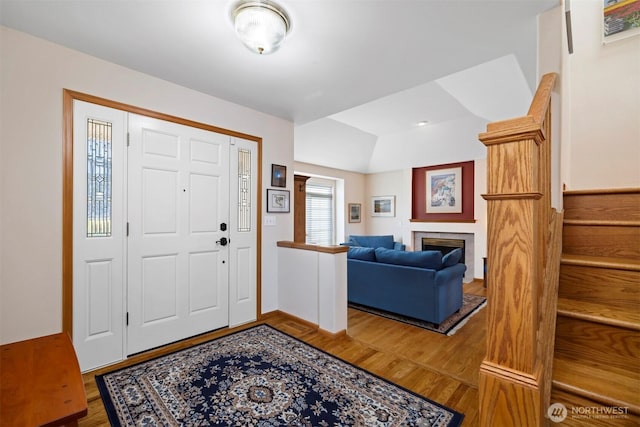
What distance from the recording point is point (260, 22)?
1.63 metres

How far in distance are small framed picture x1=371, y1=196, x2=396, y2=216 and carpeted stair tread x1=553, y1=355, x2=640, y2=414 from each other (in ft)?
18.2

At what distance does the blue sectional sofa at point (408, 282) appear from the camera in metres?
3.06

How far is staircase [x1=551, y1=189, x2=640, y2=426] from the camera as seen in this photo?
3.18 ft

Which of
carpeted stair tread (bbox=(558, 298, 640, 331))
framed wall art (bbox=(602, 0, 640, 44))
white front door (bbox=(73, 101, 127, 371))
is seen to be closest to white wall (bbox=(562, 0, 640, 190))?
framed wall art (bbox=(602, 0, 640, 44))

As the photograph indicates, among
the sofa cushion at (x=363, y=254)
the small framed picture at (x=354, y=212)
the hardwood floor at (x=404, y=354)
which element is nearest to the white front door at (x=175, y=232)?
the hardwood floor at (x=404, y=354)

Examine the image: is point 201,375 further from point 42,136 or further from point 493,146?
point 493,146

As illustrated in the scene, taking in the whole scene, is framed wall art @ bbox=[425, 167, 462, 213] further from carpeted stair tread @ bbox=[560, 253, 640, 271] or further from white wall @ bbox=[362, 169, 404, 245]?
carpeted stair tread @ bbox=[560, 253, 640, 271]

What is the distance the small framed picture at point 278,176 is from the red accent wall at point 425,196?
12.4ft

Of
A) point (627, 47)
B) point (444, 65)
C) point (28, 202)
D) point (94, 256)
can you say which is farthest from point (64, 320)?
point (627, 47)

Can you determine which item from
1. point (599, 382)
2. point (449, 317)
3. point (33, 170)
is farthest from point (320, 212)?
point (599, 382)

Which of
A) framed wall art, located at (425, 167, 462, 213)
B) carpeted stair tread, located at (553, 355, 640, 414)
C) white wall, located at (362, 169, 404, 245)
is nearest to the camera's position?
carpeted stair tread, located at (553, 355, 640, 414)

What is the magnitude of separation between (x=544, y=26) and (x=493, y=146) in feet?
4.74

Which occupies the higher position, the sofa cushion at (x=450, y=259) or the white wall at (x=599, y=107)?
the white wall at (x=599, y=107)

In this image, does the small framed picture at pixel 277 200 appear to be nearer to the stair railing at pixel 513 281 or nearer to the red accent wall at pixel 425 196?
the stair railing at pixel 513 281
